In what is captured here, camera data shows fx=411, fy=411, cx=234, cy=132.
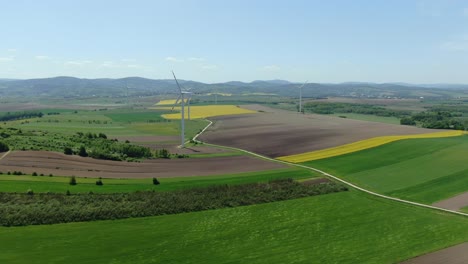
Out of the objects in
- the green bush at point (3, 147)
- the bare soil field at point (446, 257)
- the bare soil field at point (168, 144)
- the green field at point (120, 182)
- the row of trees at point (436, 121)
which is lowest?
the bare soil field at point (446, 257)

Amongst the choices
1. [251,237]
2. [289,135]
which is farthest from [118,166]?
[289,135]

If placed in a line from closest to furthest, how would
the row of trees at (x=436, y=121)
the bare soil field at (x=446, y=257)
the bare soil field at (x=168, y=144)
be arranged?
the bare soil field at (x=446, y=257) → the bare soil field at (x=168, y=144) → the row of trees at (x=436, y=121)

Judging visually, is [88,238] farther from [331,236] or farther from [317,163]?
[317,163]

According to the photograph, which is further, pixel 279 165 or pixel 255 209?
pixel 279 165

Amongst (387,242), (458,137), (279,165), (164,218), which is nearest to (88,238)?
(164,218)

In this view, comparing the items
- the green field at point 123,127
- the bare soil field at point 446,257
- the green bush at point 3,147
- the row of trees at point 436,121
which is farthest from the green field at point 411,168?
the green bush at point 3,147

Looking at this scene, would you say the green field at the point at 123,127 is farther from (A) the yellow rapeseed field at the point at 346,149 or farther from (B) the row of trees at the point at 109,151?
(A) the yellow rapeseed field at the point at 346,149

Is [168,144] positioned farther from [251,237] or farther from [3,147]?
[251,237]
